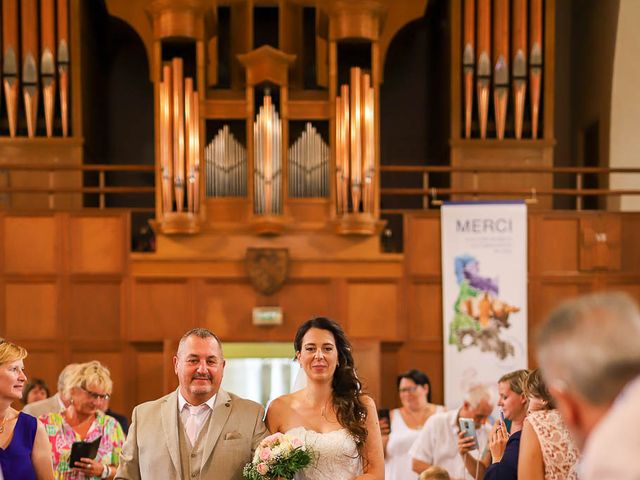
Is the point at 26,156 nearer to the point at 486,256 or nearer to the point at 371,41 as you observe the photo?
the point at 371,41

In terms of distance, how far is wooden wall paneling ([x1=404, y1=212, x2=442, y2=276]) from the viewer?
11828mm

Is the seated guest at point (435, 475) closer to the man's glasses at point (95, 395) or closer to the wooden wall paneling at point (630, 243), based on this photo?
the man's glasses at point (95, 395)

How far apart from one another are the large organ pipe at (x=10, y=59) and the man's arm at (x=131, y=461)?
8.61 m

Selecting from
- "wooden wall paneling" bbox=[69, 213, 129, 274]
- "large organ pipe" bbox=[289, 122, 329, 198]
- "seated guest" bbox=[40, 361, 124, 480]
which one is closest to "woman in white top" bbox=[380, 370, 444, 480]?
"seated guest" bbox=[40, 361, 124, 480]

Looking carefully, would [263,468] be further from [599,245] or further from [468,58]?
[468,58]

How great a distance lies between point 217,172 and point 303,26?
106 inches

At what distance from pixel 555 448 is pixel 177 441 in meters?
1.74

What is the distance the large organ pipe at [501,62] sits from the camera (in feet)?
42.2

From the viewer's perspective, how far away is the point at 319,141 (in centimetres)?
1183

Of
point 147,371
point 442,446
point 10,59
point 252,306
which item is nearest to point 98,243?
point 147,371

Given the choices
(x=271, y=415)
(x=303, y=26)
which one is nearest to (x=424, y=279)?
(x=303, y=26)

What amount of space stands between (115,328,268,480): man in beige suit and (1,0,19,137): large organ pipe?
860cm

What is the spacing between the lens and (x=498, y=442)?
534 cm

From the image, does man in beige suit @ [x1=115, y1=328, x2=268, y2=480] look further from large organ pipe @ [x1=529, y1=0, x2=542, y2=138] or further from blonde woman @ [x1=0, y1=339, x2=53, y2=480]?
large organ pipe @ [x1=529, y1=0, x2=542, y2=138]
